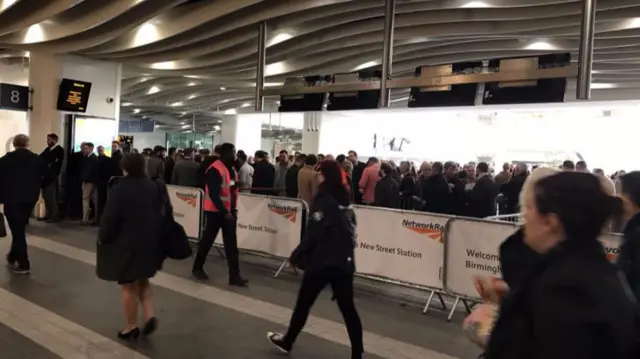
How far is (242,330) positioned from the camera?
18.2 feet

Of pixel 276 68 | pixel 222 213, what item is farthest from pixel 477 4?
pixel 276 68

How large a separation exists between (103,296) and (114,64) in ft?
32.5

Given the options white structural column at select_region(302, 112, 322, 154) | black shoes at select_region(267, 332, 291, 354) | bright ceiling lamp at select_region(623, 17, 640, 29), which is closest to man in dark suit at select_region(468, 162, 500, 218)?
bright ceiling lamp at select_region(623, 17, 640, 29)

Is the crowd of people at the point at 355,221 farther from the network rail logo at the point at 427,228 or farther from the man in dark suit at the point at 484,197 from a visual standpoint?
the network rail logo at the point at 427,228

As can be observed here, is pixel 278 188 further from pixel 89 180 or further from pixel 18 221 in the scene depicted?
pixel 18 221

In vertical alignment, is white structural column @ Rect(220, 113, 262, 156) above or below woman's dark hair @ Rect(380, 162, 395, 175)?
above

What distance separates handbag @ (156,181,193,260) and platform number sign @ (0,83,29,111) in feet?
32.4

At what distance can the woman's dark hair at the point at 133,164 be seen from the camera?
195 inches

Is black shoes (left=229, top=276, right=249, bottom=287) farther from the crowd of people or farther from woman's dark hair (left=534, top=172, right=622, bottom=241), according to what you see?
woman's dark hair (left=534, top=172, right=622, bottom=241)

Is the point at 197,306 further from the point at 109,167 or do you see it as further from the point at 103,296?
the point at 109,167

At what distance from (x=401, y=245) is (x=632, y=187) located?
3668 millimetres

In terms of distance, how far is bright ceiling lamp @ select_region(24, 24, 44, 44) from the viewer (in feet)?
40.2

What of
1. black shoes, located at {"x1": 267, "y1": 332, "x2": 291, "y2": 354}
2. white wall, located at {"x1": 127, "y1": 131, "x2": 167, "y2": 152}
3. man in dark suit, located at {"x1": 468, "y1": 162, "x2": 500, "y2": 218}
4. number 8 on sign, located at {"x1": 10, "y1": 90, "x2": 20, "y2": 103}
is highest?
number 8 on sign, located at {"x1": 10, "y1": 90, "x2": 20, "y2": 103}

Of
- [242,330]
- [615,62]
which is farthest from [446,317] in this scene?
[615,62]
